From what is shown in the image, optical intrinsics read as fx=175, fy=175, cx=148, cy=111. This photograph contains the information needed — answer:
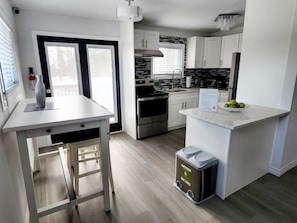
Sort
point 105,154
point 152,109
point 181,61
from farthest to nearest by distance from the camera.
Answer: point 181,61, point 152,109, point 105,154

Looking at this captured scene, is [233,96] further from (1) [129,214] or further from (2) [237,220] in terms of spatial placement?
(1) [129,214]

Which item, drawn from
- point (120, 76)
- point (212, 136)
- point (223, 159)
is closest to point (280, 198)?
point (223, 159)

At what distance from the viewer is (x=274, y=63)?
2244 mm

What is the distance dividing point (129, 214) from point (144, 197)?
280 mm

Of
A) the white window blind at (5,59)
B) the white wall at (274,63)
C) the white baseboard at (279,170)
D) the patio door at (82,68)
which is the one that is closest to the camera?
the white window blind at (5,59)

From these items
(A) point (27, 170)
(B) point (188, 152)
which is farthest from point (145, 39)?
(A) point (27, 170)

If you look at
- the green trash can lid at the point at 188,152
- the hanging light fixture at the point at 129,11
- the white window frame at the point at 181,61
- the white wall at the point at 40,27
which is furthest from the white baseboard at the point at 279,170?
the white wall at the point at 40,27

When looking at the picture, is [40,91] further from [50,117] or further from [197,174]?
[197,174]

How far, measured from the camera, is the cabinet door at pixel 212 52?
4.40 meters

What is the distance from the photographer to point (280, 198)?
194 cm

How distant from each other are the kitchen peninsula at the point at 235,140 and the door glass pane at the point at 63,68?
7.97 feet

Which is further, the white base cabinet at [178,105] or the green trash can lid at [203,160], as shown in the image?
the white base cabinet at [178,105]

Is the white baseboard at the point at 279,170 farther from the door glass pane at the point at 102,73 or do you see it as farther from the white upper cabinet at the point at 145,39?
the door glass pane at the point at 102,73

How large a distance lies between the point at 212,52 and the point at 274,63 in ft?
7.87
